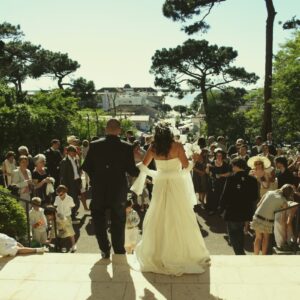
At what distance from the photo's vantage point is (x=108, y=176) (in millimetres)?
5098

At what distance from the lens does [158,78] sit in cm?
3684

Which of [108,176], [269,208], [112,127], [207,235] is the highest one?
[112,127]

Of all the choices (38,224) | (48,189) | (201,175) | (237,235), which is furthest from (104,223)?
(201,175)

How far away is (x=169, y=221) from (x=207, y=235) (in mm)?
4682

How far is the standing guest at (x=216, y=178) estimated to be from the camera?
34.2 feet

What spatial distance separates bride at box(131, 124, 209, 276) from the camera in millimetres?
4867

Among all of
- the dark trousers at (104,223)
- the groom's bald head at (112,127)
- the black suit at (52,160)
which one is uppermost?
the groom's bald head at (112,127)

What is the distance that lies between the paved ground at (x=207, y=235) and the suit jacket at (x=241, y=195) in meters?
1.98

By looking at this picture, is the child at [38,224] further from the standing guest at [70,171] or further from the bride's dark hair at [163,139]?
the bride's dark hair at [163,139]

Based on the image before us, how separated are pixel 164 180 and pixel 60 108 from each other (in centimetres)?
1719

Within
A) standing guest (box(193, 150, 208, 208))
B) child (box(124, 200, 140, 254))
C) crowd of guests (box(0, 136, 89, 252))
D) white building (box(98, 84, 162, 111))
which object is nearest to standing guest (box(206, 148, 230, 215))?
standing guest (box(193, 150, 208, 208))

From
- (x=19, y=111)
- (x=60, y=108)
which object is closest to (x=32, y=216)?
(x=19, y=111)

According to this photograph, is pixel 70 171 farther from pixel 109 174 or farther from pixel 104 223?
pixel 109 174

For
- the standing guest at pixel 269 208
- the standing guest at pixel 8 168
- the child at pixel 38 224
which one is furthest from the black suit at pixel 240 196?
the standing guest at pixel 8 168
